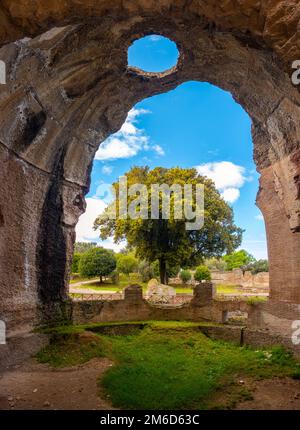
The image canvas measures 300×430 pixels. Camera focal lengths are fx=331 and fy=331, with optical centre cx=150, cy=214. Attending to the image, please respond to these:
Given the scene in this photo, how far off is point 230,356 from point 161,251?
38.1 ft

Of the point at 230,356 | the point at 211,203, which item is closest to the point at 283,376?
the point at 230,356

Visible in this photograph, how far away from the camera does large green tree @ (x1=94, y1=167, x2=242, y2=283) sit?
2045 centimetres

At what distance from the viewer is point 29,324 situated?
977 cm

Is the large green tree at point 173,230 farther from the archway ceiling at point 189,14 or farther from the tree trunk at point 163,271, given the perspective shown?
the archway ceiling at point 189,14

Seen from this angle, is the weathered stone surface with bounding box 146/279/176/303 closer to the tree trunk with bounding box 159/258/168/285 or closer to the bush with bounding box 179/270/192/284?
the tree trunk with bounding box 159/258/168/285

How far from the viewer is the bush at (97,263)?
92.4 feet

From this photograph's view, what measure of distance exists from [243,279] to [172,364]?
29.2 meters

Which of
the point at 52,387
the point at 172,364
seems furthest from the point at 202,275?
the point at 52,387

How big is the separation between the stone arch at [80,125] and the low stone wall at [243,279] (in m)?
21.9

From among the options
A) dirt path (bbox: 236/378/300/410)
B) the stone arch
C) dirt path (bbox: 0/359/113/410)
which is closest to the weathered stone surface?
the stone arch

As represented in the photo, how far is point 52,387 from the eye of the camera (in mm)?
6715

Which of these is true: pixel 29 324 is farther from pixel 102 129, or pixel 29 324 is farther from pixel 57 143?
pixel 102 129

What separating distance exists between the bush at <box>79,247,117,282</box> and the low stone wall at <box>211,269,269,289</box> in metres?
13.8

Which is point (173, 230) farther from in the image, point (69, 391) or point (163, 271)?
point (69, 391)
